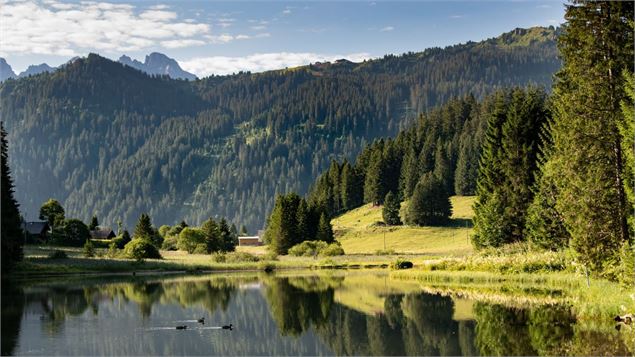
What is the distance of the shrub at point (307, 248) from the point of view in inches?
4670

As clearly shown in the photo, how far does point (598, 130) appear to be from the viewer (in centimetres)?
3734

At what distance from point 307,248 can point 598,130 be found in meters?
84.8

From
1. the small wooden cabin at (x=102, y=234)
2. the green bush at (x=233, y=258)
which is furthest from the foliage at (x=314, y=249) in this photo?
the small wooden cabin at (x=102, y=234)

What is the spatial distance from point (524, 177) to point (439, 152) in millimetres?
94697

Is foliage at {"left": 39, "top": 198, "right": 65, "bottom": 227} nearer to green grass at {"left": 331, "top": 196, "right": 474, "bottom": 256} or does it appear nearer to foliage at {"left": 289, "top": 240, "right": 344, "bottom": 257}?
foliage at {"left": 289, "top": 240, "right": 344, "bottom": 257}

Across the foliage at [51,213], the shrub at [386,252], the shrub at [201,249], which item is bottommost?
the shrub at [386,252]

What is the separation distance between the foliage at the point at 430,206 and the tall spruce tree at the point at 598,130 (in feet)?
318

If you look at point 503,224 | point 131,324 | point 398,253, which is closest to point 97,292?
point 131,324

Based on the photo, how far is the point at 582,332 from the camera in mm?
31438

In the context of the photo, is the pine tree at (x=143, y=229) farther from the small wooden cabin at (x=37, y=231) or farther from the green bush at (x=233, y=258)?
the green bush at (x=233, y=258)

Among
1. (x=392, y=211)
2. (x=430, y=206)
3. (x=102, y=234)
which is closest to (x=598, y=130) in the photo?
(x=430, y=206)

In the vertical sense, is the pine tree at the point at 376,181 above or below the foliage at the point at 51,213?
above

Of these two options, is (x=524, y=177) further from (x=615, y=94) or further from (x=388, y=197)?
(x=388, y=197)

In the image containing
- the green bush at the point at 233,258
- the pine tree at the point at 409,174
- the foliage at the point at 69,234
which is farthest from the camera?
the pine tree at the point at 409,174
